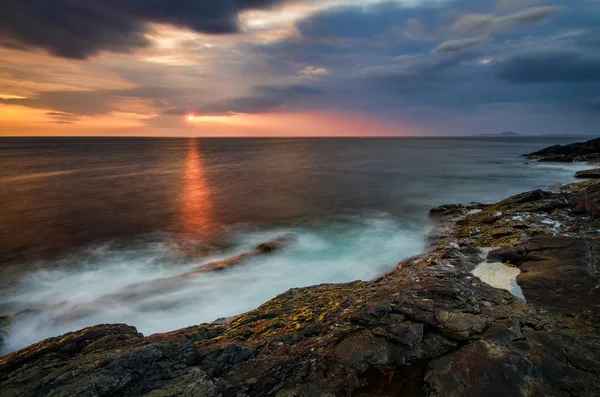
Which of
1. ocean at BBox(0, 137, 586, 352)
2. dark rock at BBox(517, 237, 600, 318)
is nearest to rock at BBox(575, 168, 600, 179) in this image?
ocean at BBox(0, 137, 586, 352)

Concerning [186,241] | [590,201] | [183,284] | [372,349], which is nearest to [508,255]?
[372,349]

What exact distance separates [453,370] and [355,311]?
210 centimetres

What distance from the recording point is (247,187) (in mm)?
35812

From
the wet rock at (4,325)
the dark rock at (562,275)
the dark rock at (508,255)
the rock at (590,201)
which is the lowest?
the wet rock at (4,325)

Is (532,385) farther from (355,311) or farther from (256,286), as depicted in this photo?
(256,286)

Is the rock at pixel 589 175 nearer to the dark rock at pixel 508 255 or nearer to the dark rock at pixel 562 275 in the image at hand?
the dark rock at pixel 562 275

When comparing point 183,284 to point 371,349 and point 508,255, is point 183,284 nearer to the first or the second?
point 371,349

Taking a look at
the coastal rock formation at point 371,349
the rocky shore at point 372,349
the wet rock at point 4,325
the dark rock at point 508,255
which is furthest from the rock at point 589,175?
the wet rock at point 4,325

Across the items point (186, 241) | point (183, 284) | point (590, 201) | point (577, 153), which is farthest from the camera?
point (577, 153)

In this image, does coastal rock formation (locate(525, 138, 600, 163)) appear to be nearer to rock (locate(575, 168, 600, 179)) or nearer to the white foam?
rock (locate(575, 168, 600, 179))

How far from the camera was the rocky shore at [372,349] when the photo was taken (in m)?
4.67

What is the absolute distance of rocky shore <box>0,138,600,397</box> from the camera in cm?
467

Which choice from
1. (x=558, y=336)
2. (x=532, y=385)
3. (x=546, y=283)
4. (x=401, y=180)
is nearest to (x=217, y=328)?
(x=532, y=385)

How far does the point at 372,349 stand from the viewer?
17.6 ft
